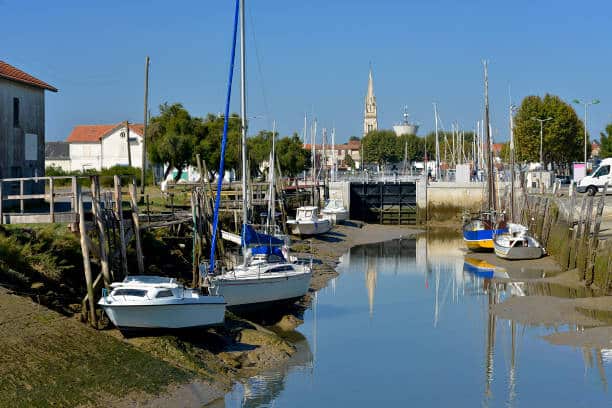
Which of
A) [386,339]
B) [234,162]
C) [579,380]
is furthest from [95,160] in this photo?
[579,380]

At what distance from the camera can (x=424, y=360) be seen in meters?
23.7

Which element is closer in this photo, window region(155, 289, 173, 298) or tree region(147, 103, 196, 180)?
window region(155, 289, 173, 298)

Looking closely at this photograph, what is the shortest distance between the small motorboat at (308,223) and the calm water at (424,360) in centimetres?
1698

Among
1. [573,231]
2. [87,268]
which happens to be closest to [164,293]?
[87,268]

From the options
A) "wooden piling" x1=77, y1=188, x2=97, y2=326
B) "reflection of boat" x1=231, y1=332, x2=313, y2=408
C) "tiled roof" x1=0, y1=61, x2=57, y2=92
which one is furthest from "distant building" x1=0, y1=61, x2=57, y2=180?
"reflection of boat" x1=231, y1=332, x2=313, y2=408

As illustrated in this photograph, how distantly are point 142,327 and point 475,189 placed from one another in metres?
54.1

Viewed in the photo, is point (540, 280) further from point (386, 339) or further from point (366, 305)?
point (386, 339)

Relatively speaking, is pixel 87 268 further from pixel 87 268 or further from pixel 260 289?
pixel 260 289

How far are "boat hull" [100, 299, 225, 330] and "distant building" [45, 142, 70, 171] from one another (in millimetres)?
81721

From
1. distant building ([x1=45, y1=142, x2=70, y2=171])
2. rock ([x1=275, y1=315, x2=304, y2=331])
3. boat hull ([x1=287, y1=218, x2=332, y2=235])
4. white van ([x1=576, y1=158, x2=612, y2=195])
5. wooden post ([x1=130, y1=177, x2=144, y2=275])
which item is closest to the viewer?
wooden post ([x1=130, y1=177, x2=144, y2=275])

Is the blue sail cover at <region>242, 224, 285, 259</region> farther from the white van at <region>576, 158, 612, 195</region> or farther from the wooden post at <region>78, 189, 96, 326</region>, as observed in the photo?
the white van at <region>576, 158, 612, 195</region>

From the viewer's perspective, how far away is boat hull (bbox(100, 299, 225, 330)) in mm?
20219

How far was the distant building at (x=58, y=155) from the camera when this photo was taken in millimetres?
101250

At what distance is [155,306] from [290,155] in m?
71.2
